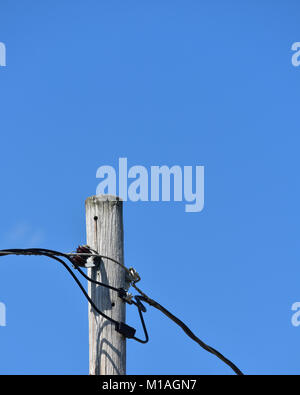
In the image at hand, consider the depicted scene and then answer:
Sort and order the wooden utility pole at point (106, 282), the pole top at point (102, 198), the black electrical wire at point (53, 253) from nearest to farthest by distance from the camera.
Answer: the black electrical wire at point (53, 253)
the wooden utility pole at point (106, 282)
the pole top at point (102, 198)

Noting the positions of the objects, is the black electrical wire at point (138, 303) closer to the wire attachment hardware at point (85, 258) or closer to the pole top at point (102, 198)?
the wire attachment hardware at point (85, 258)

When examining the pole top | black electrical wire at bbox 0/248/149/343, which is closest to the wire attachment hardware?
black electrical wire at bbox 0/248/149/343

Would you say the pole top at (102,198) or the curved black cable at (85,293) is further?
the pole top at (102,198)

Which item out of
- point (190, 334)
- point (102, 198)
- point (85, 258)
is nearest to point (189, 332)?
point (190, 334)

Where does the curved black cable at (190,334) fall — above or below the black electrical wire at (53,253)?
below

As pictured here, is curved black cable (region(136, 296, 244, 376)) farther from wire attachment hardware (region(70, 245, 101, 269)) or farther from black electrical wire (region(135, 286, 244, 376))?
wire attachment hardware (region(70, 245, 101, 269))

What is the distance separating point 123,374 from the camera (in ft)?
22.4

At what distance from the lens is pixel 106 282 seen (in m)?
6.98

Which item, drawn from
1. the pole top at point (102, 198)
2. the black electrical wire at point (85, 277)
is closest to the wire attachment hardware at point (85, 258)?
the black electrical wire at point (85, 277)

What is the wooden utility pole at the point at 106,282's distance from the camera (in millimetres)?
6844

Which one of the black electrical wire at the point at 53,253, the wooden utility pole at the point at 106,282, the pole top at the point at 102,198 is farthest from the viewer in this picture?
the pole top at the point at 102,198

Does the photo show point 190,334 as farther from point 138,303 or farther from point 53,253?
point 53,253
